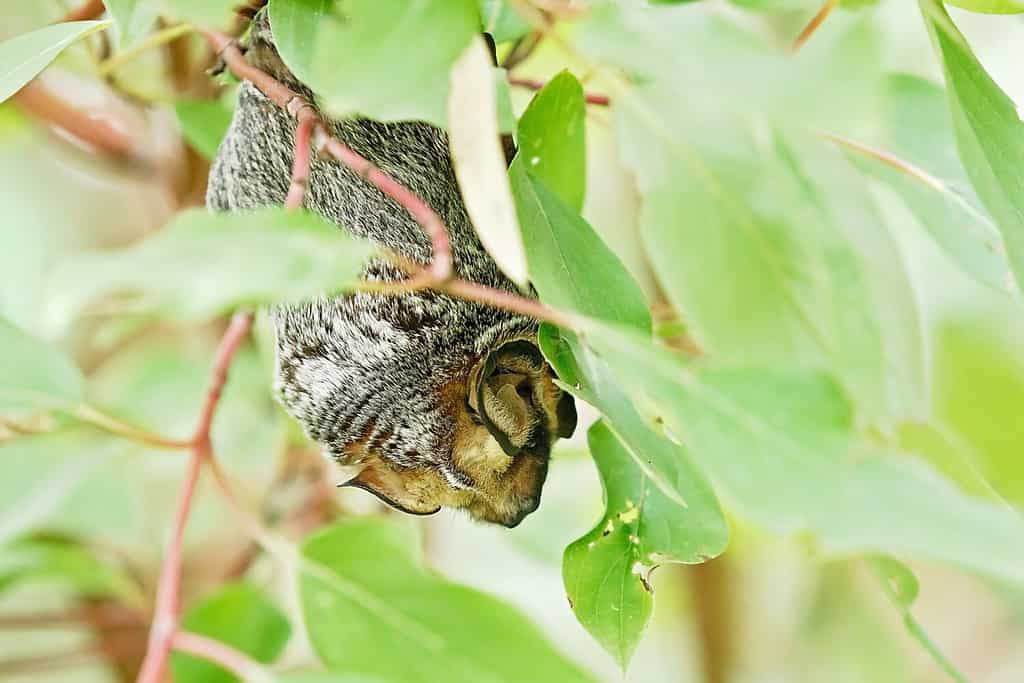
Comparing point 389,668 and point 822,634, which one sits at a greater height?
point 389,668

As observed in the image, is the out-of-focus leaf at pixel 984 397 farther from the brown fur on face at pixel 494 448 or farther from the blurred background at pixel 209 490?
the brown fur on face at pixel 494 448

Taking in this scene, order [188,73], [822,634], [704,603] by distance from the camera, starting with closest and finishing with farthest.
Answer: [188,73] → [704,603] → [822,634]

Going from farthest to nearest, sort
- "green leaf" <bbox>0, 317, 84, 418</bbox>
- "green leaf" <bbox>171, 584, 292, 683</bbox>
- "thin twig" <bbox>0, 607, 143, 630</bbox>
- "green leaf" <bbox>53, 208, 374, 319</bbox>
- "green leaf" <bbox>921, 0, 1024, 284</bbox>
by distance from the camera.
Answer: "thin twig" <bbox>0, 607, 143, 630</bbox> → "green leaf" <bbox>171, 584, 292, 683</bbox> → "green leaf" <bbox>0, 317, 84, 418</bbox> → "green leaf" <bbox>921, 0, 1024, 284</bbox> → "green leaf" <bbox>53, 208, 374, 319</bbox>

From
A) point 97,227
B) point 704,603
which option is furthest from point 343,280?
point 97,227

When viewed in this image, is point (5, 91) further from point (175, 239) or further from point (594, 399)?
point (594, 399)

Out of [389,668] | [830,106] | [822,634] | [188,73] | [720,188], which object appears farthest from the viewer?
[822,634]

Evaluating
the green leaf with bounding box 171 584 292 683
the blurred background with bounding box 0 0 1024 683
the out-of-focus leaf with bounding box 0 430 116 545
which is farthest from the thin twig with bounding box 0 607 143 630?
the green leaf with bounding box 171 584 292 683

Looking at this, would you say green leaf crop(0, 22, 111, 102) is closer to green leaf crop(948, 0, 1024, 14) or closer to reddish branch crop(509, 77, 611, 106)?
reddish branch crop(509, 77, 611, 106)
